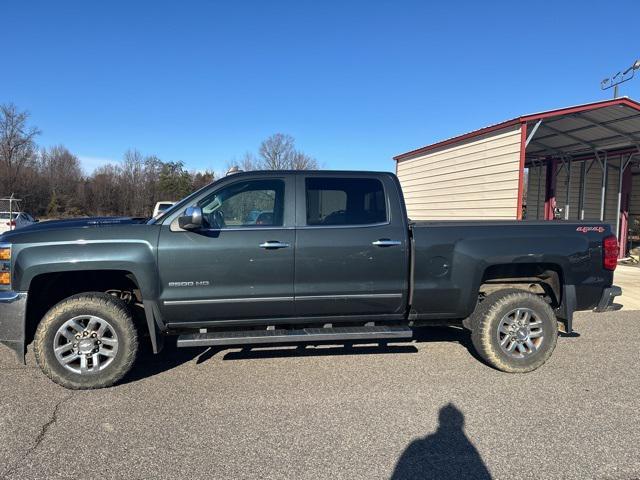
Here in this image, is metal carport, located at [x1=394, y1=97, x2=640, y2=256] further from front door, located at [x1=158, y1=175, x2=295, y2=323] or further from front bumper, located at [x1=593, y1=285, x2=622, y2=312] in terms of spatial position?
front door, located at [x1=158, y1=175, x2=295, y2=323]

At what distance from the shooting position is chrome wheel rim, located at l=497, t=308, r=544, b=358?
463cm

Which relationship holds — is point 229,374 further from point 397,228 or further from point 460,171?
point 460,171

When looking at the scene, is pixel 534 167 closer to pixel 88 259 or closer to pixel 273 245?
pixel 273 245

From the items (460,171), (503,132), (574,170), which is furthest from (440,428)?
(574,170)

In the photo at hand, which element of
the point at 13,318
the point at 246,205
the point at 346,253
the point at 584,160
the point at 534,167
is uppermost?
the point at 584,160

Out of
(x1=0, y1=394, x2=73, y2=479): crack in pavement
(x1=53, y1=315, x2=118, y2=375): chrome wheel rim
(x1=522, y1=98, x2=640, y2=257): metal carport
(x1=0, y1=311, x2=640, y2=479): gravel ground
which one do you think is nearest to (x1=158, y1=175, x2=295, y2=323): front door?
(x1=53, y1=315, x2=118, y2=375): chrome wheel rim

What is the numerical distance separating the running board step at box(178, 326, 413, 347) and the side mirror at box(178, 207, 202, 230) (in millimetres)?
1025

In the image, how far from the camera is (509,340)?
465 cm

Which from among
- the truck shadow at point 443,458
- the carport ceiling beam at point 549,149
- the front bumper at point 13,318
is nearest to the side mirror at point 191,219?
the front bumper at point 13,318

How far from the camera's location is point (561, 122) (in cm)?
1190

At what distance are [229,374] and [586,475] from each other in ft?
10.1

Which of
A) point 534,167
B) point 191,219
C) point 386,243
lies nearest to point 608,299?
point 386,243

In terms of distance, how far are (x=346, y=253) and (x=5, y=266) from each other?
305cm

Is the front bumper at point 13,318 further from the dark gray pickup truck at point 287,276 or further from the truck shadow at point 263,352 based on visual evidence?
the truck shadow at point 263,352
